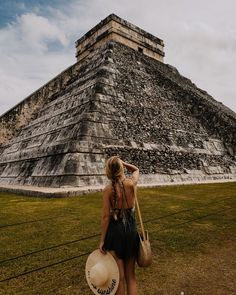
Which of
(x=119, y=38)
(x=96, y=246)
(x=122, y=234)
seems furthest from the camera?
(x=119, y=38)

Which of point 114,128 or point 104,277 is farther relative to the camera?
point 114,128

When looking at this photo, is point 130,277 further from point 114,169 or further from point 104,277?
point 114,169

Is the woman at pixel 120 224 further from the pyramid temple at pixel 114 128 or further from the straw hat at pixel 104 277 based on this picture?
the pyramid temple at pixel 114 128

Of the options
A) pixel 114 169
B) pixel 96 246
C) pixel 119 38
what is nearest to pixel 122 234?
pixel 114 169

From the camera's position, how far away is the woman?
2418 millimetres

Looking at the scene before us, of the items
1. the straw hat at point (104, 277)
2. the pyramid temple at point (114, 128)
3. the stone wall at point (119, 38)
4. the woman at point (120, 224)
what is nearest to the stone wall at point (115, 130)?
the pyramid temple at point (114, 128)

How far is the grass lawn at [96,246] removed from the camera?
2.80 m

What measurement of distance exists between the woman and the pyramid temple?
5.81 metres

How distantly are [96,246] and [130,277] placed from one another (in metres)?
1.43

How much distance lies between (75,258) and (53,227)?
136cm

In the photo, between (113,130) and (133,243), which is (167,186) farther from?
(133,243)

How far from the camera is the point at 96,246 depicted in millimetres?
3797

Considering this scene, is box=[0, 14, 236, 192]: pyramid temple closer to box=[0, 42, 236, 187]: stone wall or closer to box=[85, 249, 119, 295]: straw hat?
box=[0, 42, 236, 187]: stone wall

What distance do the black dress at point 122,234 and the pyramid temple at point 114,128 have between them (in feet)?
19.1
